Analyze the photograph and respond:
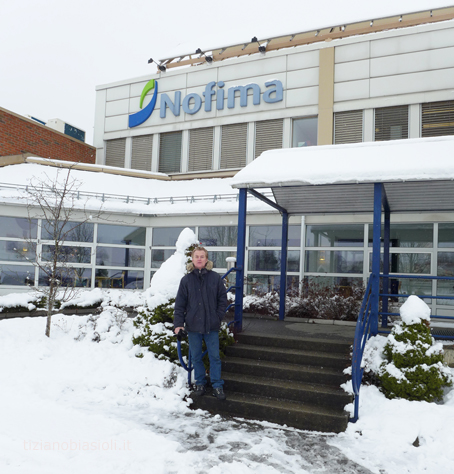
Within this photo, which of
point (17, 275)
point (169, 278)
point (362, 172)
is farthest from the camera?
point (17, 275)

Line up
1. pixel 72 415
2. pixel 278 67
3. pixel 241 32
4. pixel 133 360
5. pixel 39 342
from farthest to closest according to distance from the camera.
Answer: pixel 241 32
pixel 278 67
pixel 39 342
pixel 133 360
pixel 72 415

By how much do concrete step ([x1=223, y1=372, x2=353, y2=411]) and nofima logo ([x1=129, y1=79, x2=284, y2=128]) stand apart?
1169 cm

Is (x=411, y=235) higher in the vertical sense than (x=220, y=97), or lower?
lower

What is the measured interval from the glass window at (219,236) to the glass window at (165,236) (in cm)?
84

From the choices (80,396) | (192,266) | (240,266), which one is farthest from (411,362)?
(80,396)

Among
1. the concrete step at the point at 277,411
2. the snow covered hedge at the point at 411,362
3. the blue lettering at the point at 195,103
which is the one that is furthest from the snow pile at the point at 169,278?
the blue lettering at the point at 195,103

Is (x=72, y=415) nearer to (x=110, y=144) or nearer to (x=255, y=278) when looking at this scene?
(x=255, y=278)

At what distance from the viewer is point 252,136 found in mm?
15164

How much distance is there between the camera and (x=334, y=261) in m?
11.4

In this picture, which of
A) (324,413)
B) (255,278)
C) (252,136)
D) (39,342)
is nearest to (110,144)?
(252,136)

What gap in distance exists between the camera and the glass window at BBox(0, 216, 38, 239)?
1188cm

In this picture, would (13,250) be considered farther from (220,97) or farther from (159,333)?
(220,97)

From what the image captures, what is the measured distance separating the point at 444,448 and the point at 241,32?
16310 millimetres

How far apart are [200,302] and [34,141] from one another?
1326cm
